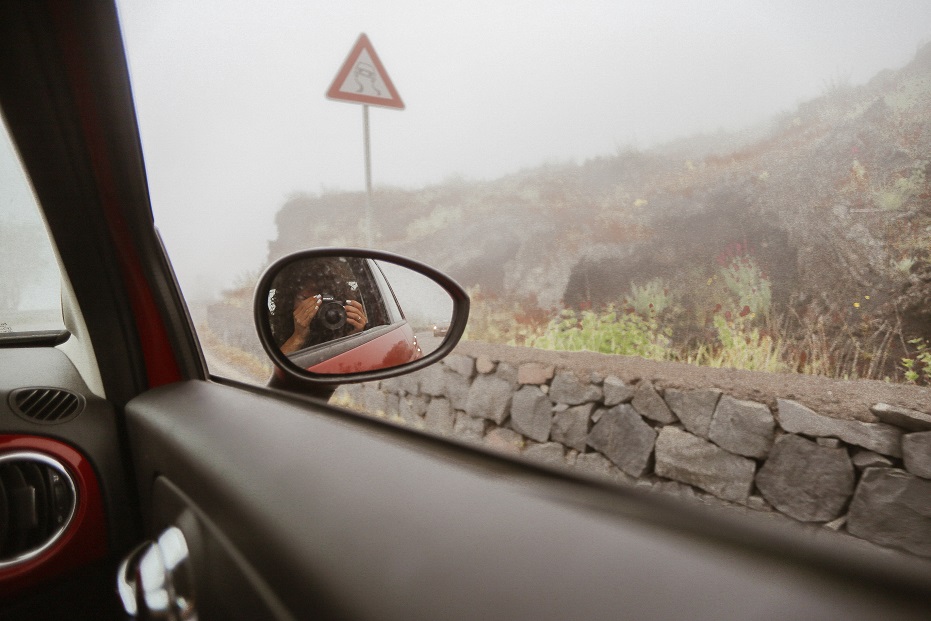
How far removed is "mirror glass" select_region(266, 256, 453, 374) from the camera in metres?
1.46

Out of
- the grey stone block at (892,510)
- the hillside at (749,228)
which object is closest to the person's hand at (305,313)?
the hillside at (749,228)

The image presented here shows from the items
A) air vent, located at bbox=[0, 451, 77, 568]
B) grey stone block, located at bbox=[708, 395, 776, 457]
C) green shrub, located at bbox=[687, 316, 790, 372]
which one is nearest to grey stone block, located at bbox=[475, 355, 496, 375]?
green shrub, located at bbox=[687, 316, 790, 372]

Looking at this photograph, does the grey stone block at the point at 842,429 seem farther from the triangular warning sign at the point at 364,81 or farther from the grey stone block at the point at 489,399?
the triangular warning sign at the point at 364,81

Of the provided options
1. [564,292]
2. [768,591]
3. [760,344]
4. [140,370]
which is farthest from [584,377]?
[768,591]

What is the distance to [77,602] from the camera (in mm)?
1609

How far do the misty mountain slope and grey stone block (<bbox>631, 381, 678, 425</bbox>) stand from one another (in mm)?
1060

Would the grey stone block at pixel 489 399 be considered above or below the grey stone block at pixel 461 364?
below

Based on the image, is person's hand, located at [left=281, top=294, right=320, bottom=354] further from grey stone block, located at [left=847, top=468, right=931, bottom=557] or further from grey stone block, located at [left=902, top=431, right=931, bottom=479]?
grey stone block, located at [left=902, top=431, right=931, bottom=479]

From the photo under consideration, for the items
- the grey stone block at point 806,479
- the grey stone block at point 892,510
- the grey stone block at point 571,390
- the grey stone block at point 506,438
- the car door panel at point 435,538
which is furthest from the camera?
the grey stone block at point 506,438

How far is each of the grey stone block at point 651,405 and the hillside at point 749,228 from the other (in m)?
0.70

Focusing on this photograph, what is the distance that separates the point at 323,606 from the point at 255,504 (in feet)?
0.96

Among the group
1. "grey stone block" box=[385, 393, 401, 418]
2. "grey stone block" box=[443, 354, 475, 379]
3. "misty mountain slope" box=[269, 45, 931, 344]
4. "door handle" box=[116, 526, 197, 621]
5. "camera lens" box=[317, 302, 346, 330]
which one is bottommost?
"grey stone block" box=[385, 393, 401, 418]

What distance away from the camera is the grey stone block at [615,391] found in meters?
3.49

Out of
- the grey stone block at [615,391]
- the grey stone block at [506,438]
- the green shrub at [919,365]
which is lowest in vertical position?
the grey stone block at [506,438]
